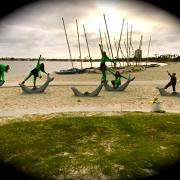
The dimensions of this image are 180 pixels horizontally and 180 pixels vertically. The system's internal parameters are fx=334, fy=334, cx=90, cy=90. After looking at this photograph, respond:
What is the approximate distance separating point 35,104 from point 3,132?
4839 mm

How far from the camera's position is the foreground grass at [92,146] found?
443cm

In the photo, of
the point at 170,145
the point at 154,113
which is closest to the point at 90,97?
the point at 154,113

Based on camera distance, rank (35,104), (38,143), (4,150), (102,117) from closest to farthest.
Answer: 1. (4,150)
2. (38,143)
3. (102,117)
4. (35,104)

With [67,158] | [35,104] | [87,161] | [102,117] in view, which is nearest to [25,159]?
[67,158]

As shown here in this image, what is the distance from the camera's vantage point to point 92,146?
554 centimetres

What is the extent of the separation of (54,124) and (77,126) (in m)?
0.55

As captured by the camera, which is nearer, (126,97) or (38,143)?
(38,143)

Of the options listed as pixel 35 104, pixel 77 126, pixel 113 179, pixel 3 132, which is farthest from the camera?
pixel 35 104

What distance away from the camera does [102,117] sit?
800 centimetres

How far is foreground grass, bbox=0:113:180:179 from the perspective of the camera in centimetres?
443

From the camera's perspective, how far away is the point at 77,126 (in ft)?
23.0

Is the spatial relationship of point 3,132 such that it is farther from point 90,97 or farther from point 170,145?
point 90,97

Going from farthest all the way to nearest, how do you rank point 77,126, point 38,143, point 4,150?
1. point 77,126
2. point 38,143
3. point 4,150

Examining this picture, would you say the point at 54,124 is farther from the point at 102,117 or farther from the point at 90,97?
the point at 90,97
